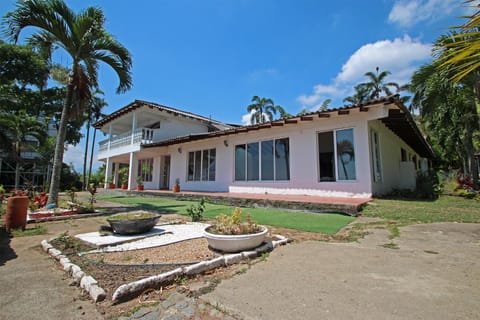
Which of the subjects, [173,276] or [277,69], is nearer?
Answer: [173,276]

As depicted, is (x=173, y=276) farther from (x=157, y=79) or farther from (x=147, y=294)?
(x=157, y=79)

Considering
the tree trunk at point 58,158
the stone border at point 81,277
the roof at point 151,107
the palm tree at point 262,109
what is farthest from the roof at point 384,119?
the palm tree at point 262,109

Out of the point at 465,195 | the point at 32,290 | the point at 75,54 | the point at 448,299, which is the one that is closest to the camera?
the point at 448,299

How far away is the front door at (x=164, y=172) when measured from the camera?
1602cm

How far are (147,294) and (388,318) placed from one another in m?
2.16

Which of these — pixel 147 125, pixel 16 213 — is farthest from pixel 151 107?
pixel 16 213

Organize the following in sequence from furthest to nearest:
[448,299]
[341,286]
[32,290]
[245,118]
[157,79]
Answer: [245,118], [157,79], [32,290], [341,286], [448,299]

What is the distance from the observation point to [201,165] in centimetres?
1288

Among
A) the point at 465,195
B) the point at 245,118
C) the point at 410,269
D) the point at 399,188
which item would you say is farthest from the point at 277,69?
the point at 245,118

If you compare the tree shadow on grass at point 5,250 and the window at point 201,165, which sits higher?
the window at point 201,165

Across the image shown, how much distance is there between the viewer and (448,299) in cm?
187

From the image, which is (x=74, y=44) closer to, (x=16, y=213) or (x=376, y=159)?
(x=16, y=213)

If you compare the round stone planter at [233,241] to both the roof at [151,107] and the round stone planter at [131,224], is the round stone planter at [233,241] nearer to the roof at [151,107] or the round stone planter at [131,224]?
the round stone planter at [131,224]

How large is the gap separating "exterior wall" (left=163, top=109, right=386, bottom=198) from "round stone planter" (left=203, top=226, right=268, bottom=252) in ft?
18.4
